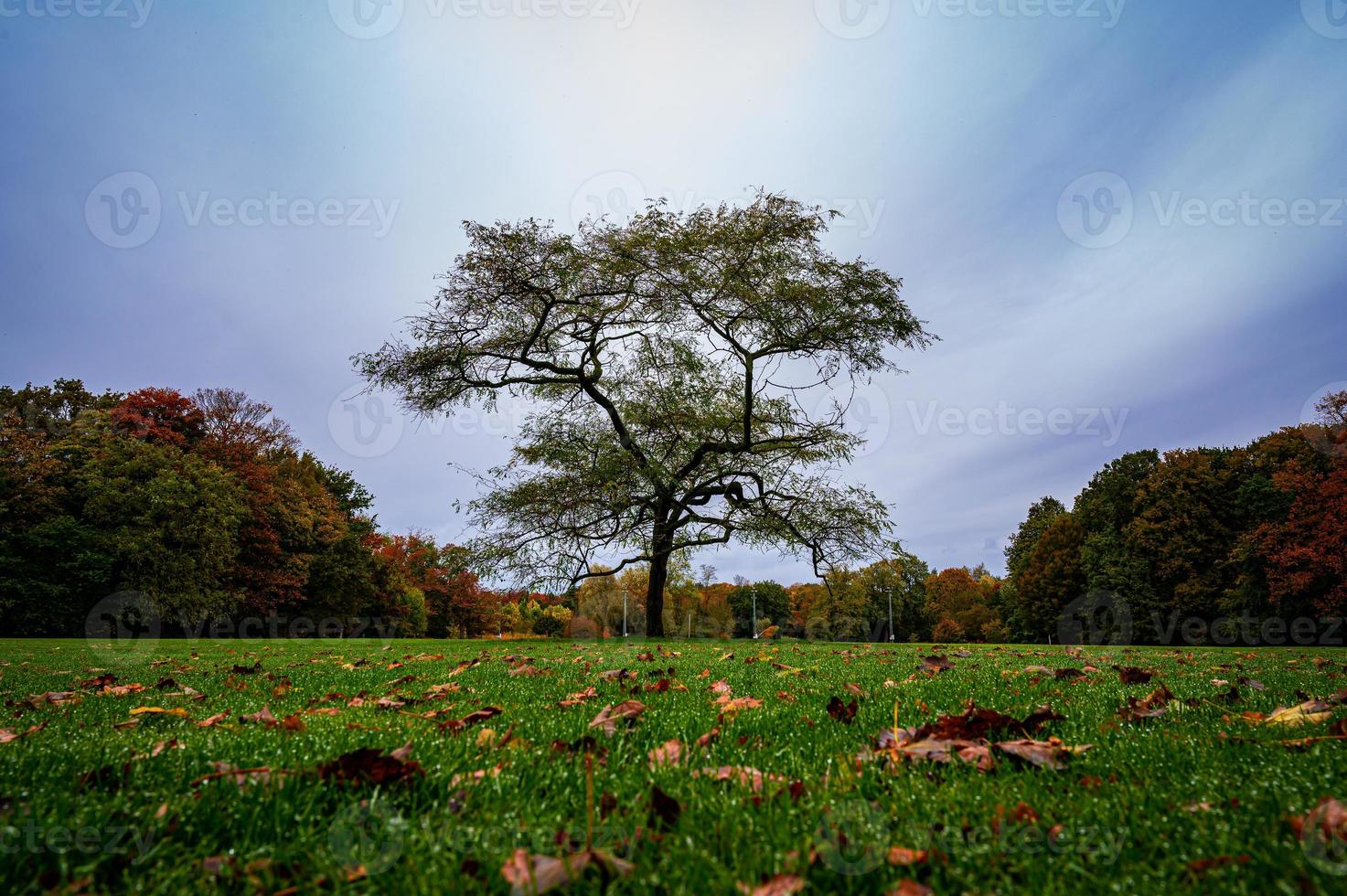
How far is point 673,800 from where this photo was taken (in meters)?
1.56

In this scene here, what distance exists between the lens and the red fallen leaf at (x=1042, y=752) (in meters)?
1.93

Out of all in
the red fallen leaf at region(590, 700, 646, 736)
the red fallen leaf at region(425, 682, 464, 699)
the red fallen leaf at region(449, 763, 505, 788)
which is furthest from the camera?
the red fallen leaf at region(425, 682, 464, 699)

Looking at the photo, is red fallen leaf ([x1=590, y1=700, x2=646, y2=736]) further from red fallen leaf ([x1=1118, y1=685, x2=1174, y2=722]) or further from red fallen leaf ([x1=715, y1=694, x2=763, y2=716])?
red fallen leaf ([x1=1118, y1=685, x2=1174, y2=722])

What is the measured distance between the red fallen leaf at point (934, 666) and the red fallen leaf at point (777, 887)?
4.66 metres

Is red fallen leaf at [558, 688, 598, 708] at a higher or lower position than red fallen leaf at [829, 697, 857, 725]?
lower

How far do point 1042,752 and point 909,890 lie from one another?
1.17m

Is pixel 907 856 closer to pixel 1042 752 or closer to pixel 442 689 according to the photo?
pixel 1042 752

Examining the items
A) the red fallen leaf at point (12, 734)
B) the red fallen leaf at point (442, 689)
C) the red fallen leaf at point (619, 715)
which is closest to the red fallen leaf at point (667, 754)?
the red fallen leaf at point (619, 715)

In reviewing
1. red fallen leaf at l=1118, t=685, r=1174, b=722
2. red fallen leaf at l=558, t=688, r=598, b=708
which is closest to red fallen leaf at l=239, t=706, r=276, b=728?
Result: red fallen leaf at l=558, t=688, r=598, b=708

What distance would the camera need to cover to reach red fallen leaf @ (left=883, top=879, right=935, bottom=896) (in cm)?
112

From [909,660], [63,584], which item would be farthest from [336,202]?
[63,584]

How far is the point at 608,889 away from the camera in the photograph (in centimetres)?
116

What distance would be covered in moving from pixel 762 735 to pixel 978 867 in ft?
4.73

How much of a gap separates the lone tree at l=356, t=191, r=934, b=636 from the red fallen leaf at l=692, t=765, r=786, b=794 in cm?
1411
